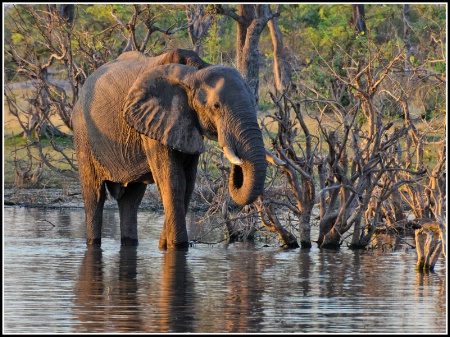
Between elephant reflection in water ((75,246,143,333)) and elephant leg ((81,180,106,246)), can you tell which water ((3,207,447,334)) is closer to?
elephant reflection in water ((75,246,143,333))

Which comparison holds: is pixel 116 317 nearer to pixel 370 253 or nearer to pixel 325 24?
pixel 370 253

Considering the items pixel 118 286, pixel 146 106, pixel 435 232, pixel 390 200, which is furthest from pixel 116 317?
pixel 390 200

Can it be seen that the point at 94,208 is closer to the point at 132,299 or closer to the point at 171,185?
the point at 171,185

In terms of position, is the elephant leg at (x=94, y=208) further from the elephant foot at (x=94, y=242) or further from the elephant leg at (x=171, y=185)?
the elephant leg at (x=171, y=185)

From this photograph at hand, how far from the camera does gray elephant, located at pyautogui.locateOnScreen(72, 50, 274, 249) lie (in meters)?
12.1

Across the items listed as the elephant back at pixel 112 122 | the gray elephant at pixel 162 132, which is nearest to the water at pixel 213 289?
the gray elephant at pixel 162 132

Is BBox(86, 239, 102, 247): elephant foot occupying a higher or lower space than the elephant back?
lower

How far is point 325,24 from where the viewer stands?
3438cm

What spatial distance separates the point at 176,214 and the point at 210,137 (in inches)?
37.3

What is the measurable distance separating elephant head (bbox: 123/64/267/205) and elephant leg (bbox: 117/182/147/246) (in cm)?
130

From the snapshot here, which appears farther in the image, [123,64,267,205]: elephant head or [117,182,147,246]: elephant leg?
[117,182,147,246]: elephant leg

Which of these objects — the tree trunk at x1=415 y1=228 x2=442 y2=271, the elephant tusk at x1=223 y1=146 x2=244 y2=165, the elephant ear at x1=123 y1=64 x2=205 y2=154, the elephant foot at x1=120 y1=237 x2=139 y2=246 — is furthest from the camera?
the elephant foot at x1=120 y1=237 x2=139 y2=246

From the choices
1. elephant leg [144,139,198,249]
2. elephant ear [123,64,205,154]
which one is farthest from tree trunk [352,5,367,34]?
elephant leg [144,139,198,249]

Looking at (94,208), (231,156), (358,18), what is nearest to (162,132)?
(231,156)
